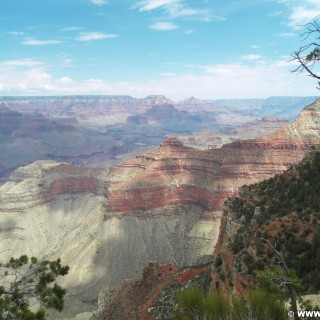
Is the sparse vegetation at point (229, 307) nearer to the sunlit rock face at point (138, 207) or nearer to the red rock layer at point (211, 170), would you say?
the sunlit rock face at point (138, 207)

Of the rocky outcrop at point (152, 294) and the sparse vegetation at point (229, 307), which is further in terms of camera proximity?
the rocky outcrop at point (152, 294)

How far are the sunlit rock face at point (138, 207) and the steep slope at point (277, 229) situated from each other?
53.7m

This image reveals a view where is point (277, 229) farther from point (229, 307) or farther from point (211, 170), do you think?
point (211, 170)

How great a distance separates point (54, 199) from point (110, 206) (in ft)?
95.9

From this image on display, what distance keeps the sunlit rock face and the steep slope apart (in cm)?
5372

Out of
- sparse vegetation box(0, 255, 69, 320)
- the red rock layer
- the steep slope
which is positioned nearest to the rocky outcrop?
the steep slope

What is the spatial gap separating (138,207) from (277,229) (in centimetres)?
8532

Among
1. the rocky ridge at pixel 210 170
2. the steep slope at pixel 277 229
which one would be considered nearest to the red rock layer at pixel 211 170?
the rocky ridge at pixel 210 170

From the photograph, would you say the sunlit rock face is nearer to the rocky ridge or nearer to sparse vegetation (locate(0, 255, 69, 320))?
the rocky ridge

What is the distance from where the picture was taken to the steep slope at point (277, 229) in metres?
26.2

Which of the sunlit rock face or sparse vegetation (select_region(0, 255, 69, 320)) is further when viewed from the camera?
the sunlit rock face

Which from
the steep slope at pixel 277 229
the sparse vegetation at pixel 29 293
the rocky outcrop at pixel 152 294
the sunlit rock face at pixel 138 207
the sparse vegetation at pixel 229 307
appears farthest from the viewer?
the sunlit rock face at pixel 138 207

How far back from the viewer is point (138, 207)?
113312 millimetres

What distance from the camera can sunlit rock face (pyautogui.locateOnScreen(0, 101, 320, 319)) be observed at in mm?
97375
